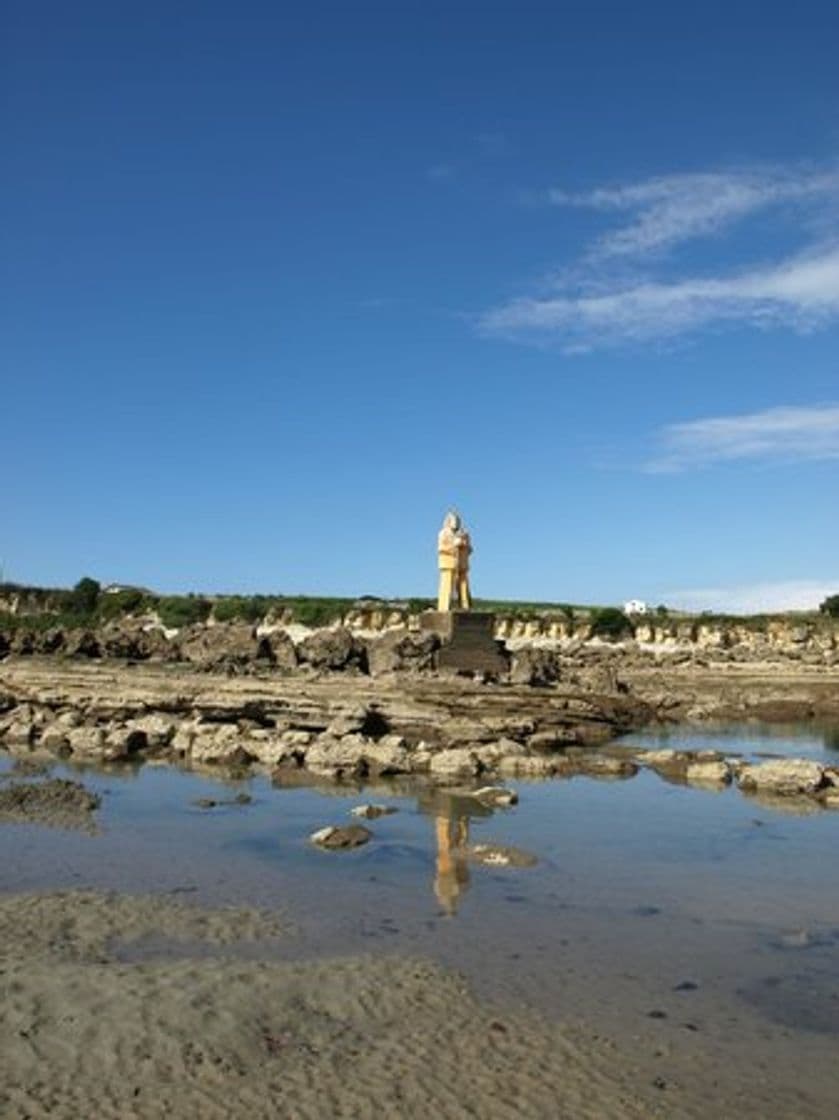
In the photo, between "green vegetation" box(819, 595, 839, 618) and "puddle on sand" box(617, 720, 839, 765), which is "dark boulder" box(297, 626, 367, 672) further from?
"green vegetation" box(819, 595, 839, 618)

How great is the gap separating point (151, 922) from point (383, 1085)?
182 inches

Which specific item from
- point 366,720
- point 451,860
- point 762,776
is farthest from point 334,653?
point 451,860

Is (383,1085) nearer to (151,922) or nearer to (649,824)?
(151,922)

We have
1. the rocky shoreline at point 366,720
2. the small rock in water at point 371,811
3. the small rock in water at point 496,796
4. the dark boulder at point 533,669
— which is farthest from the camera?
the dark boulder at point 533,669

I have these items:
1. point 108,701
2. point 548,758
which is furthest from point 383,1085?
point 108,701

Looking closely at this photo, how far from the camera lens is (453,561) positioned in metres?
40.8

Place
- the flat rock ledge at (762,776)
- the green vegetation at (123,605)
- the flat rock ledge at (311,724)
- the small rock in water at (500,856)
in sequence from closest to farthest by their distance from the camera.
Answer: the small rock in water at (500,856), the flat rock ledge at (762,776), the flat rock ledge at (311,724), the green vegetation at (123,605)

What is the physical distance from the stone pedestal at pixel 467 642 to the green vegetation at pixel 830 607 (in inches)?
2013

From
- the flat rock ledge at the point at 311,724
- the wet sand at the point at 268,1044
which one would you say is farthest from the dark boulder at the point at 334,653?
the wet sand at the point at 268,1044

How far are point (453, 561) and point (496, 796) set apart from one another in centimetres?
2115

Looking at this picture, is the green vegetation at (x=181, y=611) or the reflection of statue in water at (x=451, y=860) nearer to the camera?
the reflection of statue in water at (x=451, y=860)

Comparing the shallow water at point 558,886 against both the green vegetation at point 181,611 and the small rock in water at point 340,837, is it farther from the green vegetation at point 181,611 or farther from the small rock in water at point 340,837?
the green vegetation at point 181,611

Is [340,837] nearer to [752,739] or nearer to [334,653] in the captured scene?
[752,739]

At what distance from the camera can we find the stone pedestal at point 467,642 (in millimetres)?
37719
